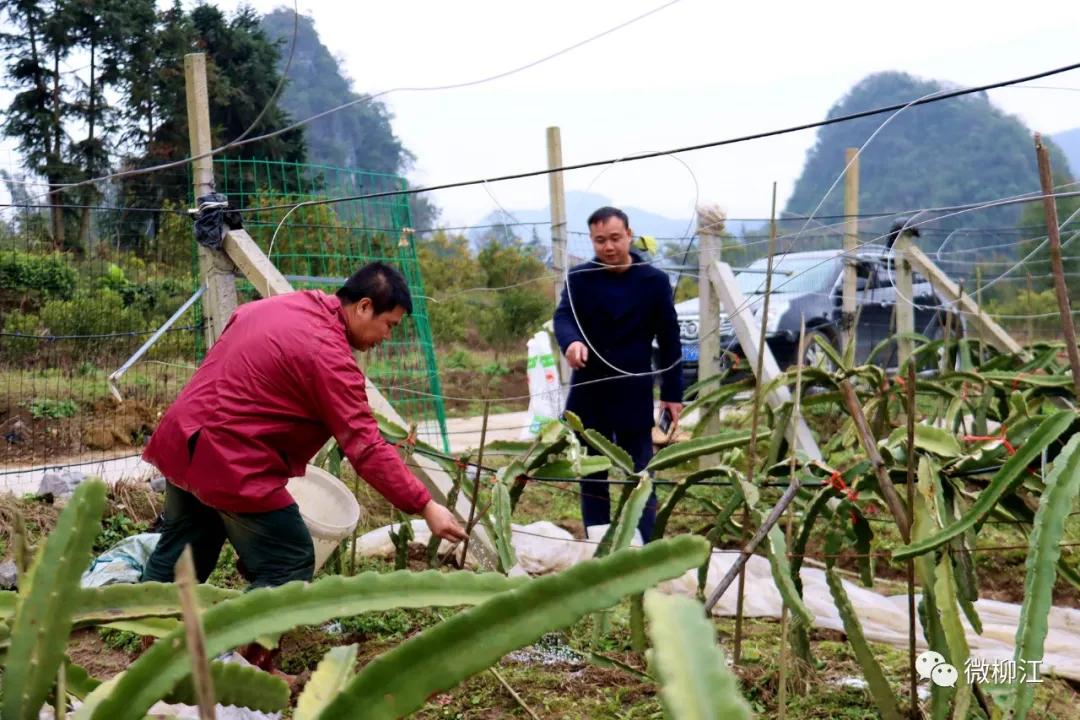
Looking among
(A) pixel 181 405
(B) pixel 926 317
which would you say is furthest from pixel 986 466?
(B) pixel 926 317

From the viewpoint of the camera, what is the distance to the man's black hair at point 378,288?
9.82 feet

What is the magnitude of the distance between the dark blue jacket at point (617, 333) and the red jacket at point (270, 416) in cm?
156

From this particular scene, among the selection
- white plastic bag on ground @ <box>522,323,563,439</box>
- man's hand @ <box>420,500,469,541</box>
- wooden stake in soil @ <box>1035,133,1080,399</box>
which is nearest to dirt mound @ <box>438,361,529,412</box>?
white plastic bag on ground @ <box>522,323,563,439</box>

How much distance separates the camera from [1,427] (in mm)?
6121

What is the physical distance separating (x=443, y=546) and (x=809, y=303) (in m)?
6.79

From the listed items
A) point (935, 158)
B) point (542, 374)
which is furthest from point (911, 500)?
point (935, 158)

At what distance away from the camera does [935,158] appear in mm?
71062

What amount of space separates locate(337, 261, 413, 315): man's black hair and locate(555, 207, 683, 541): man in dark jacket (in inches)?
52.7

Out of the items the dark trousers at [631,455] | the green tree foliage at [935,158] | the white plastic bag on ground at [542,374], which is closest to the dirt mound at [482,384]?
the white plastic bag on ground at [542,374]

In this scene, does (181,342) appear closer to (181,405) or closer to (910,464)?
(181,405)

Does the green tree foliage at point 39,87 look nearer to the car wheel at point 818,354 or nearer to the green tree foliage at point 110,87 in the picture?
the green tree foliage at point 110,87

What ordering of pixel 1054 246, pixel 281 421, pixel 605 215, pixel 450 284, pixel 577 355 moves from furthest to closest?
pixel 450 284
pixel 605 215
pixel 577 355
pixel 281 421
pixel 1054 246

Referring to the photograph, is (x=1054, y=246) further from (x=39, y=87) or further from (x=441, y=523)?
(x=39, y=87)

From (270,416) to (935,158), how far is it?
75.6 meters
